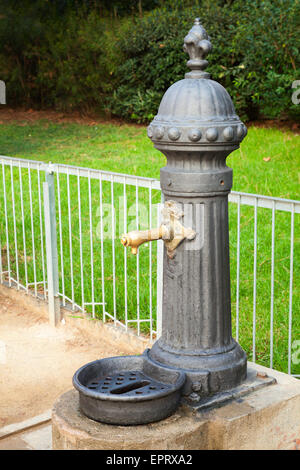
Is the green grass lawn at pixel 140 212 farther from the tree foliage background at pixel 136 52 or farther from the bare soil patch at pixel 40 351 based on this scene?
the tree foliage background at pixel 136 52

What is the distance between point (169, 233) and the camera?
2.61 meters

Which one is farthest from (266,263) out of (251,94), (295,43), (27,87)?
(27,87)

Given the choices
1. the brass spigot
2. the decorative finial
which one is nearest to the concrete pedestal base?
the brass spigot

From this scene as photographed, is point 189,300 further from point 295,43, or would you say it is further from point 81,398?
point 295,43

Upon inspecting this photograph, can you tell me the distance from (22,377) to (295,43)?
791cm

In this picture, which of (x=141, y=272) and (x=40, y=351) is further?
(x=141, y=272)

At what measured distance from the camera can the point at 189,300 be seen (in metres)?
2.65

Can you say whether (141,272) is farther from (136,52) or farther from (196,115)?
(136,52)

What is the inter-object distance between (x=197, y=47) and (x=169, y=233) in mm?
763

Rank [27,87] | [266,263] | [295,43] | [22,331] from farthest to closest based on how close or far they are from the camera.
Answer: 1. [27,87]
2. [295,43]
3. [266,263]
4. [22,331]

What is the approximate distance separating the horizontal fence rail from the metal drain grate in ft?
2.96

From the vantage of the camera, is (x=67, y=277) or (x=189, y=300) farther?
(x=67, y=277)

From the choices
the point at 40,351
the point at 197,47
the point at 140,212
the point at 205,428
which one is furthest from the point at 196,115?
the point at 140,212
